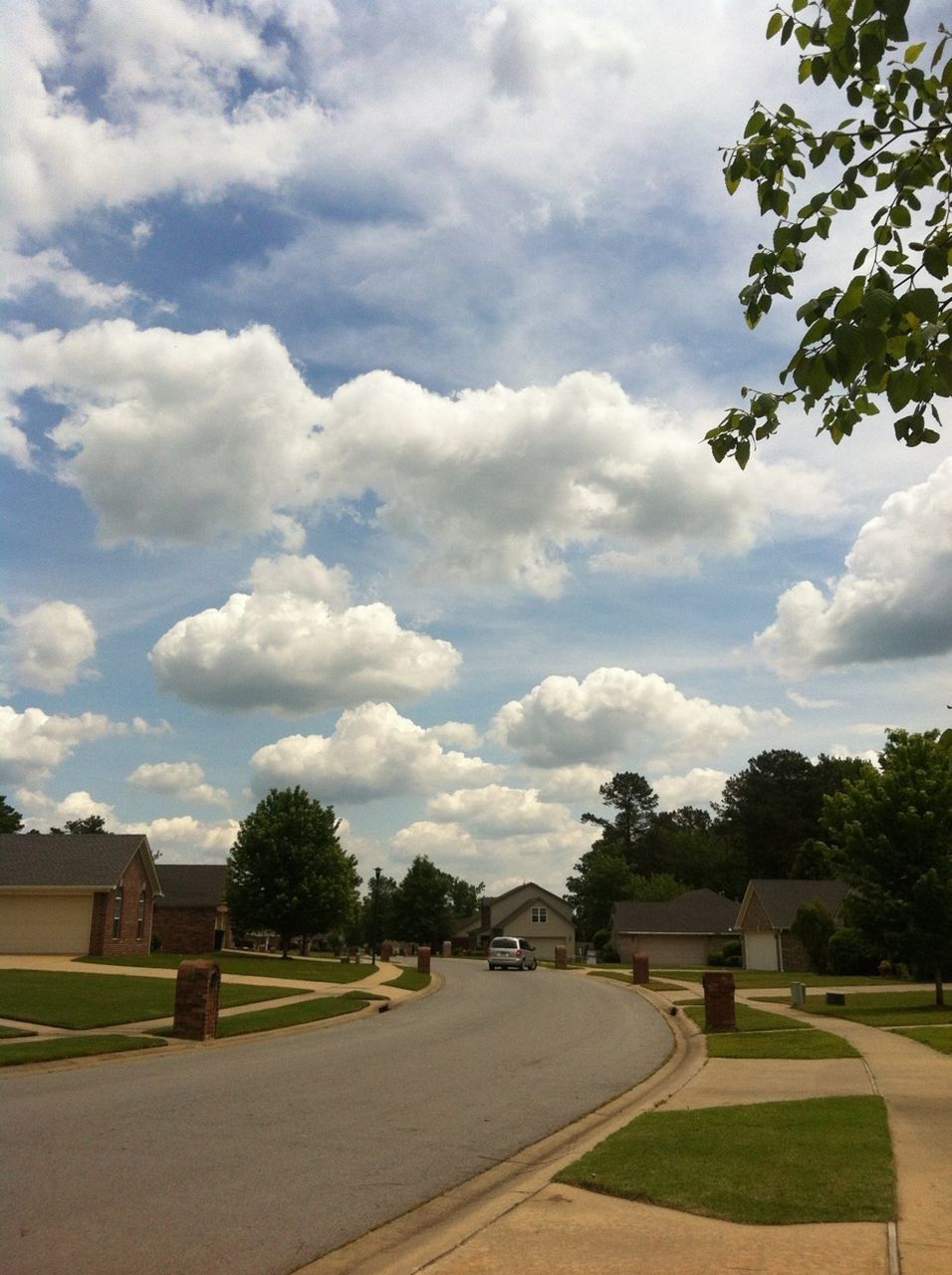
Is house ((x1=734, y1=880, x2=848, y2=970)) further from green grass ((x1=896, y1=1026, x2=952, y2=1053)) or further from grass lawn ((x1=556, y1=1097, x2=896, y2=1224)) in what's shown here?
grass lawn ((x1=556, y1=1097, x2=896, y2=1224))

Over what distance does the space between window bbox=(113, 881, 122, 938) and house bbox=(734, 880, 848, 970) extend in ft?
98.2

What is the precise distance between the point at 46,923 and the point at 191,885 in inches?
613

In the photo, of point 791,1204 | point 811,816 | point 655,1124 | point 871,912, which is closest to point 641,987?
point 871,912

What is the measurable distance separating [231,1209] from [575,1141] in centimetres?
410

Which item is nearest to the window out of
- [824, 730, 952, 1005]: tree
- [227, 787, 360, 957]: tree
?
[227, 787, 360, 957]: tree

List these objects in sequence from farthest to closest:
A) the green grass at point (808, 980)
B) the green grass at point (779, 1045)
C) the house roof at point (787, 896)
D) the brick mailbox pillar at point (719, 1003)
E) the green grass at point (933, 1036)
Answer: the house roof at point (787, 896)
the green grass at point (808, 980)
the brick mailbox pillar at point (719, 1003)
the green grass at point (933, 1036)
the green grass at point (779, 1045)

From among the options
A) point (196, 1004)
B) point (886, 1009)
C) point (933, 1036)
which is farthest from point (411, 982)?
point (933, 1036)

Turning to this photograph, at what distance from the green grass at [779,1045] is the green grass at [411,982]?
16.0 m

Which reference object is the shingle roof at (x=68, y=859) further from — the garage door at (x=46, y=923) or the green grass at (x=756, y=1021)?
the green grass at (x=756, y=1021)

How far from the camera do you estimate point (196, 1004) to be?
1859cm

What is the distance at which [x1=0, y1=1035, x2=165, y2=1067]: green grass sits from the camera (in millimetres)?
15133

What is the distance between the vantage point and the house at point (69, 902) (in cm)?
4344

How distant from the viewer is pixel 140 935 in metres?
47.1

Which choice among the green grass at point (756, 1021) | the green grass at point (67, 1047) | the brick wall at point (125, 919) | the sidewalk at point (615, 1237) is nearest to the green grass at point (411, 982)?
the green grass at point (756, 1021)
